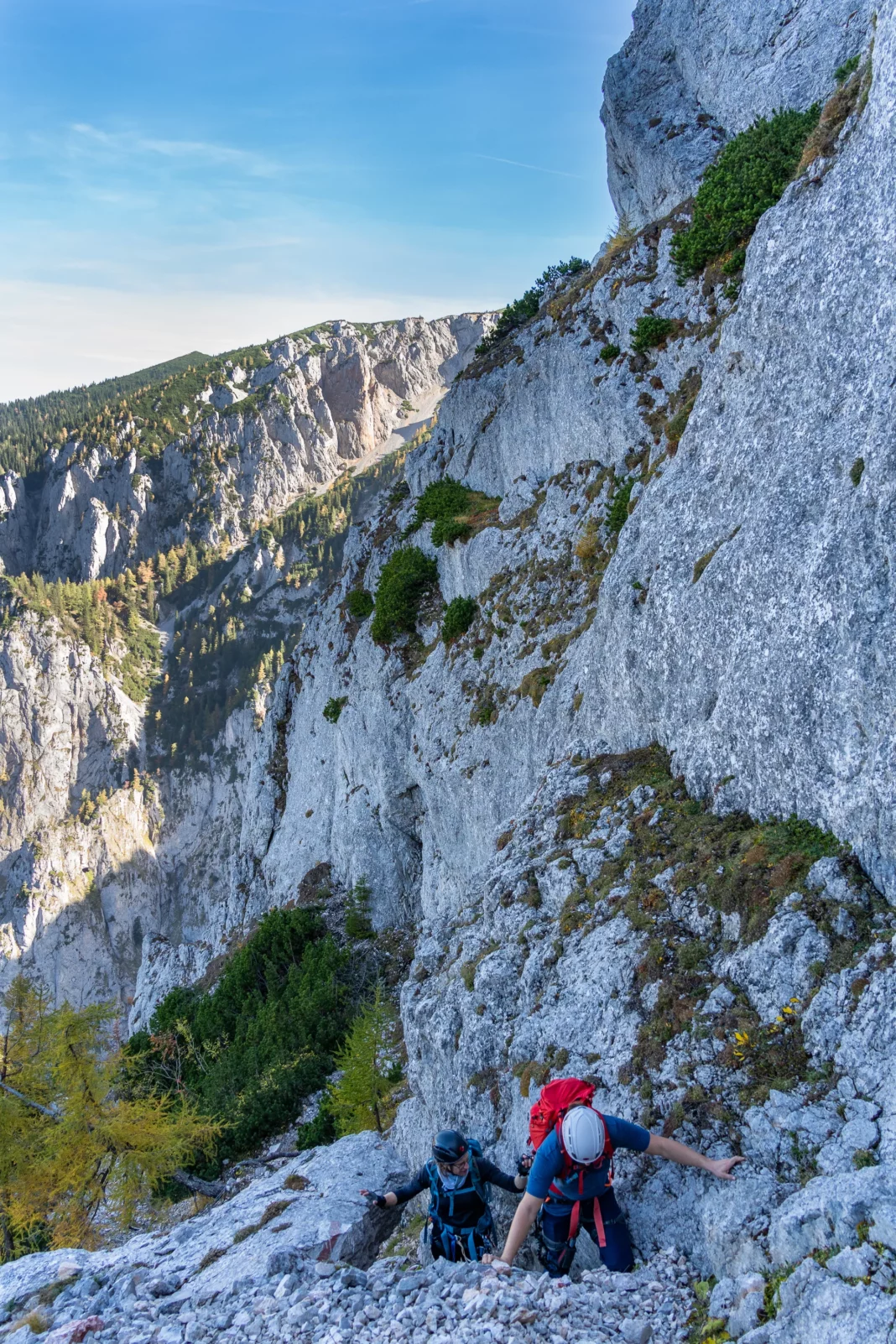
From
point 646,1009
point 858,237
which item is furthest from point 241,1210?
point 858,237

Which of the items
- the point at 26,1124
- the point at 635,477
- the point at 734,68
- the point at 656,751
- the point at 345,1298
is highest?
the point at 734,68

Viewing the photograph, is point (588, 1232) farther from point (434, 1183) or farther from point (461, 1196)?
point (434, 1183)

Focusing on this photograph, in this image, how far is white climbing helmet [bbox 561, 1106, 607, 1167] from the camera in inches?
267

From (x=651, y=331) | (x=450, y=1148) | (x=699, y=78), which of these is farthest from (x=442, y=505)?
(x=450, y=1148)

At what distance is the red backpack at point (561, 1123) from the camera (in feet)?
23.0

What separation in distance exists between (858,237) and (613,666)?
8275mm

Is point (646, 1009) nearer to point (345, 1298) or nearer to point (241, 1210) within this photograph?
point (345, 1298)

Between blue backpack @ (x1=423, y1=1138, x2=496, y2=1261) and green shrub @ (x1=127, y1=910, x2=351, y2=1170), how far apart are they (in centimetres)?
1443

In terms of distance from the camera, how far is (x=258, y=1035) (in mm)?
29203

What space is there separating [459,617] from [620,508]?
9.27 m

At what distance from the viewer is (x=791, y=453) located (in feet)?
36.1

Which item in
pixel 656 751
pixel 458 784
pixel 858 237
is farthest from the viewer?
pixel 458 784

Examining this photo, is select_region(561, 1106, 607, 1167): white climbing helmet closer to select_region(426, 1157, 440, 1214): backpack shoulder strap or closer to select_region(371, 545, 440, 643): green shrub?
select_region(426, 1157, 440, 1214): backpack shoulder strap

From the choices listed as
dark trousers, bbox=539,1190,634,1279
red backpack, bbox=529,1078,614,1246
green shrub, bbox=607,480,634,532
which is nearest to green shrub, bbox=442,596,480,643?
green shrub, bbox=607,480,634,532
